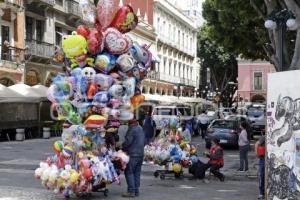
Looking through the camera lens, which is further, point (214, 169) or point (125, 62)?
point (214, 169)

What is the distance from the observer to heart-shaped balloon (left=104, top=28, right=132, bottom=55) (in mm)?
12062

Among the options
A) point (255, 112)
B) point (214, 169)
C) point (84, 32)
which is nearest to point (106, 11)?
point (84, 32)

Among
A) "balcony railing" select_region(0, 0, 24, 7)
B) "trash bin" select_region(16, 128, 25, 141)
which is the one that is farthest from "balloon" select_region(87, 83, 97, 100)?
"balcony railing" select_region(0, 0, 24, 7)

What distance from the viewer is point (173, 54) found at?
70938 millimetres

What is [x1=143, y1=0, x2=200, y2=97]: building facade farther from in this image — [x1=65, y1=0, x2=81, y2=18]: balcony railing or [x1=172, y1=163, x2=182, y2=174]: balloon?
[x1=172, y1=163, x2=182, y2=174]: balloon

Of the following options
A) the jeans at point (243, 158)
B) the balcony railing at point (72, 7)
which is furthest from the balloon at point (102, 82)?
the balcony railing at point (72, 7)

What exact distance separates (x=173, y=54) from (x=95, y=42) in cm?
5931

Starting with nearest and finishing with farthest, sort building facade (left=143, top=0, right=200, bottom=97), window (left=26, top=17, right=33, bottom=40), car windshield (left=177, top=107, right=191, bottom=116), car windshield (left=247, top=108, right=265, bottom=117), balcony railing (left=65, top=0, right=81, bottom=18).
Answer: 1. car windshield (left=177, top=107, right=191, bottom=116)
2. window (left=26, top=17, right=33, bottom=40)
3. car windshield (left=247, top=108, right=265, bottom=117)
4. balcony railing (left=65, top=0, right=81, bottom=18)
5. building facade (left=143, top=0, right=200, bottom=97)

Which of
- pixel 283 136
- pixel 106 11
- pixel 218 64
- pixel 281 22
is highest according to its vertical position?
pixel 218 64

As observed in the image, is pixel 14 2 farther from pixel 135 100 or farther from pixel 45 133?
pixel 135 100

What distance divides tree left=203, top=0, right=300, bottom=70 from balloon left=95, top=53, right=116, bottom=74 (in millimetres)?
6881

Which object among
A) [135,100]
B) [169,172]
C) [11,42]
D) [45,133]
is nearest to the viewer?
[135,100]

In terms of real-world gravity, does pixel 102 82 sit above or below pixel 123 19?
below

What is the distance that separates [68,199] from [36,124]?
19.9 m
